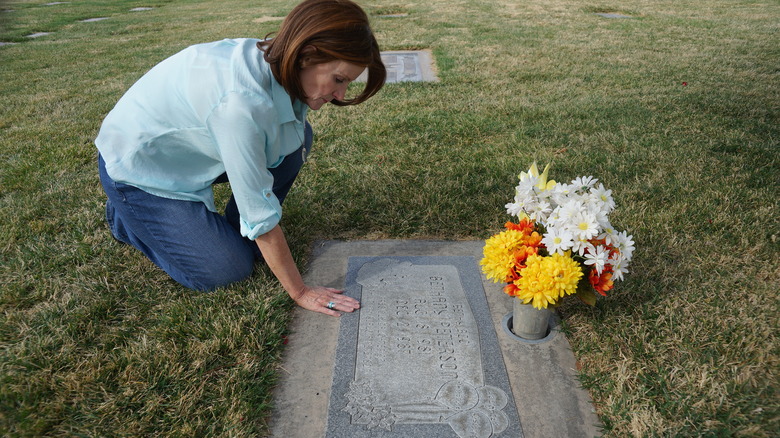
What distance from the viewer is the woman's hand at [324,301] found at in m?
2.31

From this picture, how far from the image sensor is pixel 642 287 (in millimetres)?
2428

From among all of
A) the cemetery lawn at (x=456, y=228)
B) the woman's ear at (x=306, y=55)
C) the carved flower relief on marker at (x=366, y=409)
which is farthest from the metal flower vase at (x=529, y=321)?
the woman's ear at (x=306, y=55)

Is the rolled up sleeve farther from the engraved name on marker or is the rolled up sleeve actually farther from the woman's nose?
the engraved name on marker

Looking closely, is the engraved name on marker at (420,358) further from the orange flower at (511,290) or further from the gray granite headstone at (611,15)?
the gray granite headstone at (611,15)

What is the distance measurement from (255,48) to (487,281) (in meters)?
1.50

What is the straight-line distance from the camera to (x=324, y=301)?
7.66 feet

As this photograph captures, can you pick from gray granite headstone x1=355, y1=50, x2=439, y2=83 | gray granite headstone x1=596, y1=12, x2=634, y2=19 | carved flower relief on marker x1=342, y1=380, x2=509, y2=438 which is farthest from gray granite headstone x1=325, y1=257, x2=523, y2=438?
gray granite headstone x1=596, y1=12, x2=634, y2=19

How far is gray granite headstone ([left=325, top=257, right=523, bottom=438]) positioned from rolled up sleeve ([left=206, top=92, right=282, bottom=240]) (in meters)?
0.62

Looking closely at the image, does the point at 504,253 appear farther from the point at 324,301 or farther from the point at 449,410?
the point at 324,301

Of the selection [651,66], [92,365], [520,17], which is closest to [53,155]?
[92,365]

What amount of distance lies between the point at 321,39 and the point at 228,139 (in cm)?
49

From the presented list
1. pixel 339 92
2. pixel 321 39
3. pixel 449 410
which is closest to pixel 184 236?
pixel 339 92

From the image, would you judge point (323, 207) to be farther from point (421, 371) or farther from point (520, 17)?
point (520, 17)

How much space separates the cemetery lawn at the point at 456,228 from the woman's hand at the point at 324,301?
4.1 inches
